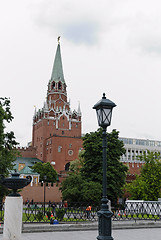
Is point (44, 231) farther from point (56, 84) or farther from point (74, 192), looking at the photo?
point (56, 84)

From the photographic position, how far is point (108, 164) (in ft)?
110

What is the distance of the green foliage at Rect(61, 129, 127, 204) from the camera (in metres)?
Answer: 30.4

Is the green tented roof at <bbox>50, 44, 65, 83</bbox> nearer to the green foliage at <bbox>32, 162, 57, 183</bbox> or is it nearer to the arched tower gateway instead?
the arched tower gateway

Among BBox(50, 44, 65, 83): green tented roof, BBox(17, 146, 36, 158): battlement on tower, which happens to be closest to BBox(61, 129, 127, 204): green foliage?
BBox(17, 146, 36, 158): battlement on tower

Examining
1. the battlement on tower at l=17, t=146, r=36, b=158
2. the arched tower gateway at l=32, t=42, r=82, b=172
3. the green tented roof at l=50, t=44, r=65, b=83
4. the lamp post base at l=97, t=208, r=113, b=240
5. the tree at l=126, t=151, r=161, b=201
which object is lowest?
the tree at l=126, t=151, r=161, b=201

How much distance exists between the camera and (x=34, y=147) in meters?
83.7

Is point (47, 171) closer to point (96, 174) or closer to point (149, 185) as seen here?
point (149, 185)

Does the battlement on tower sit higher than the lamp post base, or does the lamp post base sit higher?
the battlement on tower

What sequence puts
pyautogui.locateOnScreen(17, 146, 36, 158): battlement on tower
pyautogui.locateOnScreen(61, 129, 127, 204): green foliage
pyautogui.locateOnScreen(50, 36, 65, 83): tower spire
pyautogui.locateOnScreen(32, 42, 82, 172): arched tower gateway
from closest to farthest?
pyautogui.locateOnScreen(61, 129, 127, 204): green foliage
pyautogui.locateOnScreen(32, 42, 82, 172): arched tower gateway
pyautogui.locateOnScreen(17, 146, 36, 158): battlement on tower
pyautogui.locateOnScreen(50, 36, 65, 83): tower spire

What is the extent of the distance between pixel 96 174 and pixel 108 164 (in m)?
1.87

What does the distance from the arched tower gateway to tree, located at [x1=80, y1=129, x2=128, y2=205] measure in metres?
37.9

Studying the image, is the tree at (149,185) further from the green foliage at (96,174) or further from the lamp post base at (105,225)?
the lamp post base at (105,225)

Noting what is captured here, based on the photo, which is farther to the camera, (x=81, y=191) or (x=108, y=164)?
(x=108, y=164)

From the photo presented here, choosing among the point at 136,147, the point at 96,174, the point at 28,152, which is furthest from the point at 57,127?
the point at 96,174
